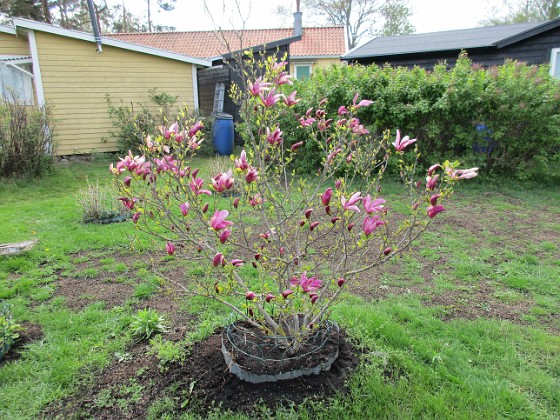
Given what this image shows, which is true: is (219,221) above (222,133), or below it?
below

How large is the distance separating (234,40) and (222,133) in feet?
21.9

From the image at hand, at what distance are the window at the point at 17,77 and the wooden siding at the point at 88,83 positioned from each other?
2.03 ft

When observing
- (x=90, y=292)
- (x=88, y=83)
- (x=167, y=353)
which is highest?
(x=88, y=83)

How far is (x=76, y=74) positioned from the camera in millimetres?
9148

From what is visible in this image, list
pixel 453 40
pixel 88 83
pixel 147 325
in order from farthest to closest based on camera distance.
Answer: pixel 453 40 < pixel 88 83 < pixel 147 325

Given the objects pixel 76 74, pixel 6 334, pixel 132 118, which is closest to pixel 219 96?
pixel 132 118

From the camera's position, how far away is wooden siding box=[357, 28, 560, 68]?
9.98 meters

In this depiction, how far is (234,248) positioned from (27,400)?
7.82ft

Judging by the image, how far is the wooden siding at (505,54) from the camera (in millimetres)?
9984

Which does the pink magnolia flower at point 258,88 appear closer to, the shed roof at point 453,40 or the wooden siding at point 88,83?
the wooden siding at point 88,83

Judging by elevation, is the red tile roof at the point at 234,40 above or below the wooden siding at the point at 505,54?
above

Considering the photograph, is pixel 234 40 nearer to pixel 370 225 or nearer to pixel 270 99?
pixel 270 99

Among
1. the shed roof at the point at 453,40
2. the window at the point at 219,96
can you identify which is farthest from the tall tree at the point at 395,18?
the window at the point at 219,96

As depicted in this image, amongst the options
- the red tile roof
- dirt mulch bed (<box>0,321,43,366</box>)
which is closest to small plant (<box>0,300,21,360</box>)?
dirt mulch bed (<box>0,321,43,366</box>)
